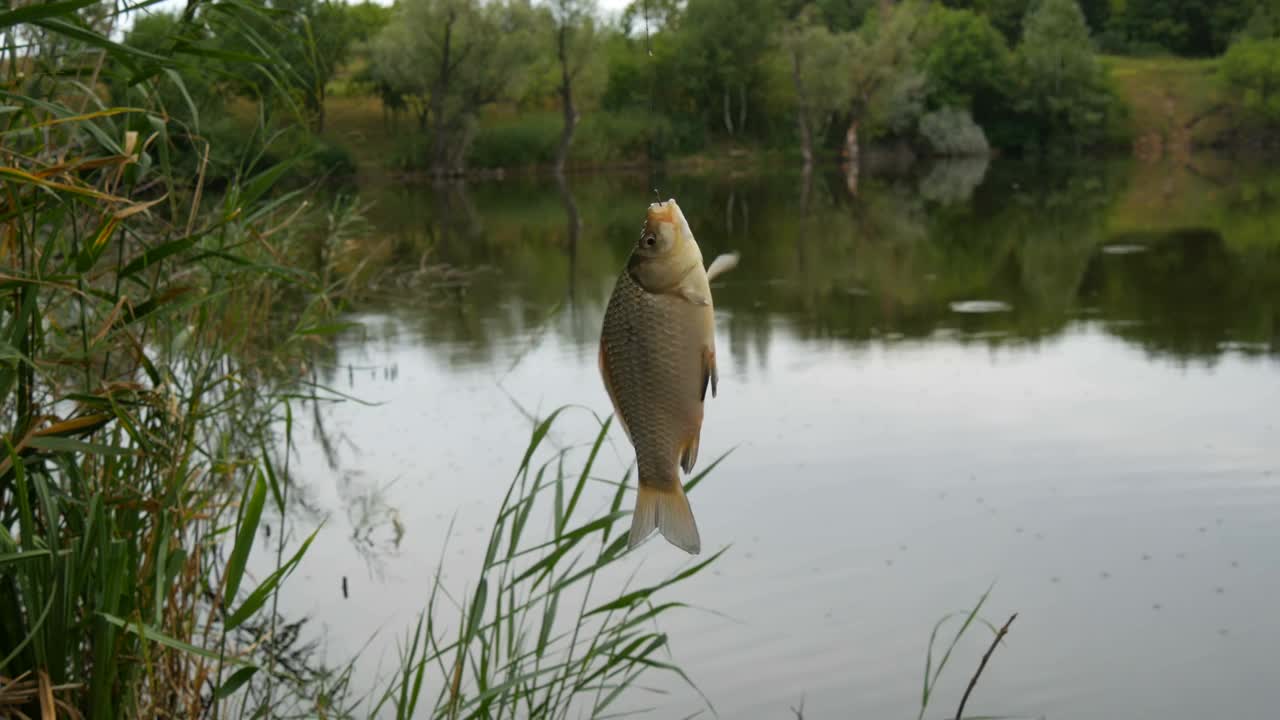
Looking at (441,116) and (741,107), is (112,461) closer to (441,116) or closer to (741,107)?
(441,116)

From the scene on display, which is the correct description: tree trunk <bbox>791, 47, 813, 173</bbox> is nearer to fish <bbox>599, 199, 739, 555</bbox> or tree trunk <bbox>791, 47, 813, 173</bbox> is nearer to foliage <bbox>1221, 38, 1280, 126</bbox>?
foliage <bbox>1221, 38, 1280, 126</bbox>

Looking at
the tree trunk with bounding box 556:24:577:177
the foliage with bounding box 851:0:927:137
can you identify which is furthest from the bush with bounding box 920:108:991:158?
the tree trunk with bounding box 556:24:577:177

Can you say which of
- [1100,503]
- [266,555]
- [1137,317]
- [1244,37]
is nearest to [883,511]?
[1100,503]

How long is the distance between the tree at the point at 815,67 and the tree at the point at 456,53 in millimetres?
13645

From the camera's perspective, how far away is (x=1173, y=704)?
572 cm

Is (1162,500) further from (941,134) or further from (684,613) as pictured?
(941,134)

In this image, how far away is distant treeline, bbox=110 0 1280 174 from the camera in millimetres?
49281

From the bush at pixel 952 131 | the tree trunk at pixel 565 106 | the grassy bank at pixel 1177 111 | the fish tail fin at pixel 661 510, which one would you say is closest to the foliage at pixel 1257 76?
the grassy bank at pixel 1177 111

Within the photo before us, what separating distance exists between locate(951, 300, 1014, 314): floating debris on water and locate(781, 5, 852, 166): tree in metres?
41.4

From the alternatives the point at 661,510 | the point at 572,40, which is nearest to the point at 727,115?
the point at 572,40

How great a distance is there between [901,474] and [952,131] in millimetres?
58944

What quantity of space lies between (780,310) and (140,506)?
13664 millimetres

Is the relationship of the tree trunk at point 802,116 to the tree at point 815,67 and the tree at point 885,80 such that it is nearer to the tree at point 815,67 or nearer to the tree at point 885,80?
the tree at point 815,67

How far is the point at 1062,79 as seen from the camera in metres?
64.9
